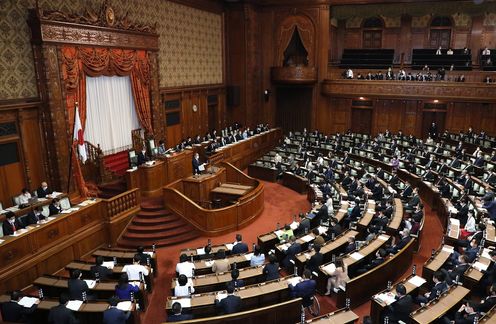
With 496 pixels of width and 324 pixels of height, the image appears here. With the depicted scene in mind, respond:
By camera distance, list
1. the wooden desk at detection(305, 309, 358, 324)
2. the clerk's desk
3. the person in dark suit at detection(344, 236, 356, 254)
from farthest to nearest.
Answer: the clerk's desk, the person in dark suit at detection(344, 236, 356, 254), the wooden desk at detection(305, 309, 358, 324)

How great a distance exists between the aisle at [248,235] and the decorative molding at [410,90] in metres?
8.44

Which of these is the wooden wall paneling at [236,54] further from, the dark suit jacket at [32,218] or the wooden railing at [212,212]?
the dark suit jacket at [32,218]

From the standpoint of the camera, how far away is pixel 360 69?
22656 mm

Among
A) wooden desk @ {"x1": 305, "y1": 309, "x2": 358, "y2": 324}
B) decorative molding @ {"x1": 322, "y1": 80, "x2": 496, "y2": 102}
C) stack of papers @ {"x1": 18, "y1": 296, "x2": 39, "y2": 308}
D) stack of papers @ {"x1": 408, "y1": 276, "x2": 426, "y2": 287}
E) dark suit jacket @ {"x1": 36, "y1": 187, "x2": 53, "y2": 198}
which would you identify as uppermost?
decorative molding @ {"x1": 322, "y1": 80, "x2": 496, "y2": 102}

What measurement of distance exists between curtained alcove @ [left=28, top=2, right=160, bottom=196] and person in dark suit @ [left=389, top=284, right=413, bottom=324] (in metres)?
9.58

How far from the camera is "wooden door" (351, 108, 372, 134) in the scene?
2338cm

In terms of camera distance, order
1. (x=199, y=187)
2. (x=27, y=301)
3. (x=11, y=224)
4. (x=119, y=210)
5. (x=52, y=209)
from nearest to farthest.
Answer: (x=27, y=301), (x=11, y=224), (x=52, y=209), (x=119, y=210), (x=199, y=187)

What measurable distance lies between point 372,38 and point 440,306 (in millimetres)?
21416

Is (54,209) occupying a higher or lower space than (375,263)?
higher

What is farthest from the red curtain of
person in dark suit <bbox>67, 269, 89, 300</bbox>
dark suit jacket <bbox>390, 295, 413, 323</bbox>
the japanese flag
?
dark suit jacket <bbox>390, 295, 413, 323</bbox>

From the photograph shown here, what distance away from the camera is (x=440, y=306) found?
6.68 m

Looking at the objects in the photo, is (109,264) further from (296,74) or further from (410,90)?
(410,90)

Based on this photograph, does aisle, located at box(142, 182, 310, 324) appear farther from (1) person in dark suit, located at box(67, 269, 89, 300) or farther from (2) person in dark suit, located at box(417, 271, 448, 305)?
(2) person in dark suit, located at box(417, 271, 448, 305)

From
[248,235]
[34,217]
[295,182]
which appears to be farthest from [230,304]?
[295,182]
